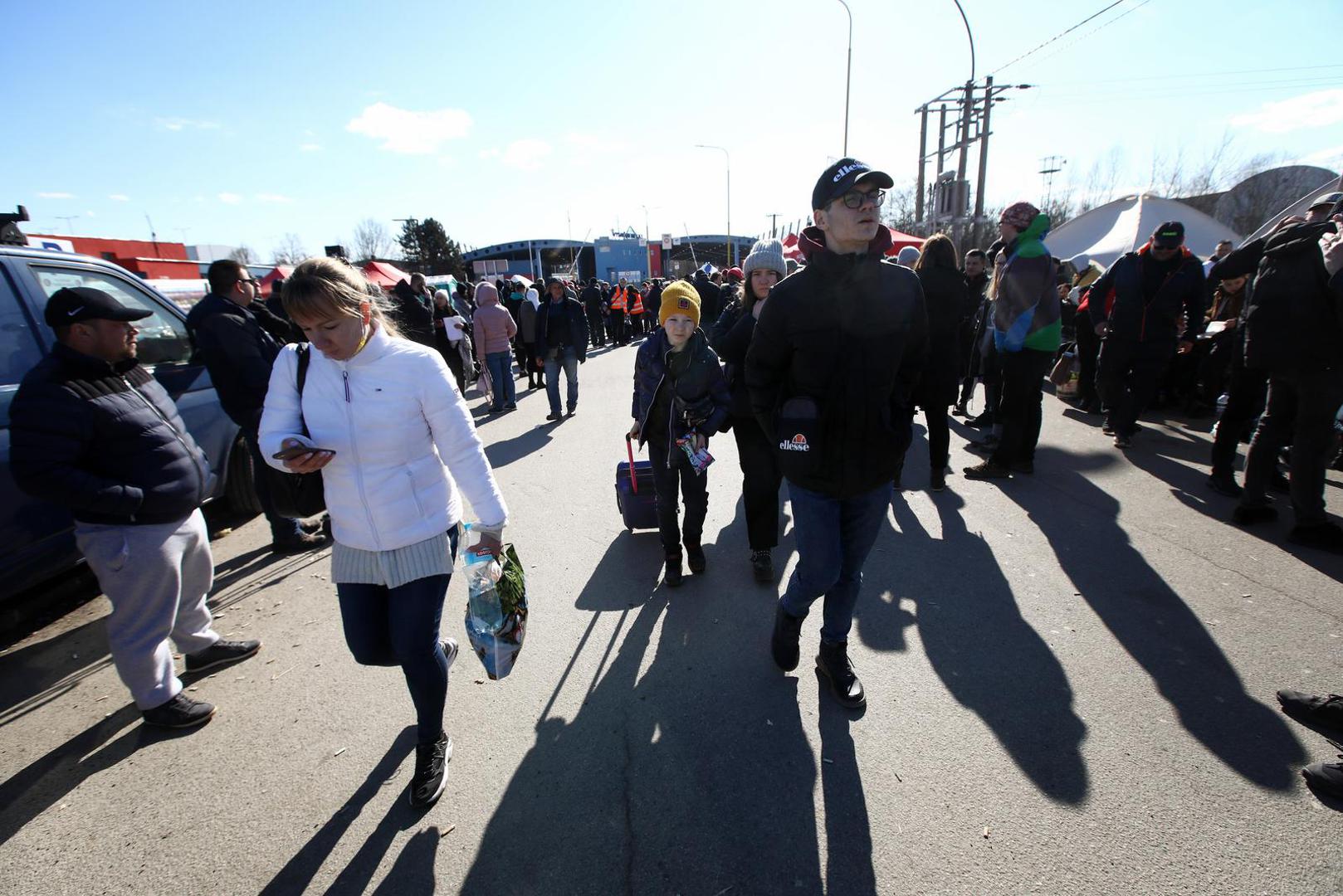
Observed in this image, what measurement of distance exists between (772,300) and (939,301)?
274 centimetres

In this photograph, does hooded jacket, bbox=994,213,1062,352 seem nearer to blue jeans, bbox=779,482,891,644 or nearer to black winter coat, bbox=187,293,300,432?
blue jeans, bbox=779,482,891,644

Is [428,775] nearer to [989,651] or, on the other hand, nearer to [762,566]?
[762,566]

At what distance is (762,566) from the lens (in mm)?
→ 3840

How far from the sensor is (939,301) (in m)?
4.49

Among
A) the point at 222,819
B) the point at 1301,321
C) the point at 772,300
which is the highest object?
the point at 772,300

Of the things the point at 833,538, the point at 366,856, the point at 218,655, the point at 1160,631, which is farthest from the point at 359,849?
the point at 1160,631

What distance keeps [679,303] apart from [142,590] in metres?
2.95

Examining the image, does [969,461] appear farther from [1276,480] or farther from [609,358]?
[609,358]

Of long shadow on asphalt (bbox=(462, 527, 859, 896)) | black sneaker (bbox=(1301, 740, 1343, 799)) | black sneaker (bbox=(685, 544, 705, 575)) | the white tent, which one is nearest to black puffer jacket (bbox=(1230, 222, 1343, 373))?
black sneaker (bbox=(1301, 740, 1343, 799))

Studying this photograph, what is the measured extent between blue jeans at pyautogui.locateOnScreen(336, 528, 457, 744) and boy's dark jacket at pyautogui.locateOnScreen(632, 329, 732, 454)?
1668mm

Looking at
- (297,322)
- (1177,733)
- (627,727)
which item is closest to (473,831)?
(627,727)

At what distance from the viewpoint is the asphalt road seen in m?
2.00

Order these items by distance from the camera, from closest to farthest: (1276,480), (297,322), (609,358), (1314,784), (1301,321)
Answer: (297,322) → (1314,784) → (1301,321) → (1276,480) → (609,358)

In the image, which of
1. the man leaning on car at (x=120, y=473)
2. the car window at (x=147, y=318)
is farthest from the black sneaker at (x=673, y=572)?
the car window at (x=147, y=318)
